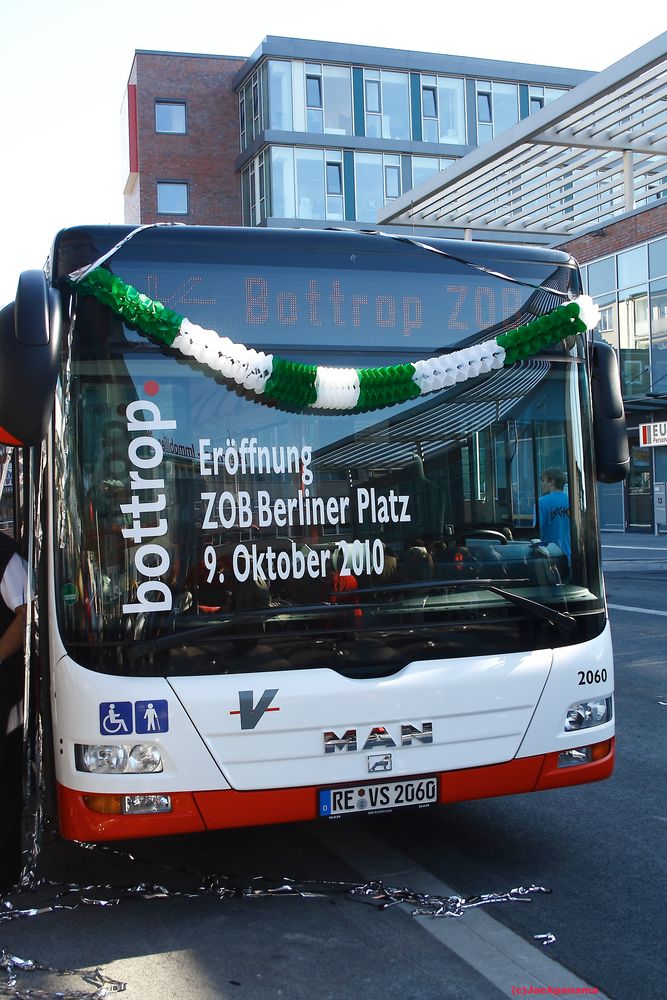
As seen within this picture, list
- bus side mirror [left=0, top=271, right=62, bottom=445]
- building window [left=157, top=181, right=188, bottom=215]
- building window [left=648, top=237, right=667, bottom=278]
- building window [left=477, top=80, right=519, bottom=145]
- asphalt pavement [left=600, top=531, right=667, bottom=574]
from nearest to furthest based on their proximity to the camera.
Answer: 1. bus side mirror [left=0, top=271, right=62, bottom=445]
2. asphalt pavement [left=600, top=531, right=667, bottom=574]
3. building window [left=648, top=237, right=667, bottom=278]
4. building window [left=477, top=80, right=519, bottom=145]
5. building window [left=157, top=181, right=188, bottom=215]

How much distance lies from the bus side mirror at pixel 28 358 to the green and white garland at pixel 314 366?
0.42 metres

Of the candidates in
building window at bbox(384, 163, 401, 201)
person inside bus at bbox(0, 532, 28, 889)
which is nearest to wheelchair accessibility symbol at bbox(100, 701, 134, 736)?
person inside bus at bbox(0, 532, 28, 889)

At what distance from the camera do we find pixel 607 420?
4.92 metres

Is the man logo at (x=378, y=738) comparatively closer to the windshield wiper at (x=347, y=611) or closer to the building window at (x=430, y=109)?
the windshield wiper at (x=347, y=611)

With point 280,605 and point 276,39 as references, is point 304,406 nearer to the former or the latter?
point 280,605

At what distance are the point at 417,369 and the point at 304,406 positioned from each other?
541mm

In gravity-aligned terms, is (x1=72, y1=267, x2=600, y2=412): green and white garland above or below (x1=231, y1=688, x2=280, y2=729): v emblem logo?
above

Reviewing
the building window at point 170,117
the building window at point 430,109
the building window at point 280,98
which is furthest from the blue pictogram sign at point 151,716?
the building window at point 170,117

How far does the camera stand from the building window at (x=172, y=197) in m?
44.6

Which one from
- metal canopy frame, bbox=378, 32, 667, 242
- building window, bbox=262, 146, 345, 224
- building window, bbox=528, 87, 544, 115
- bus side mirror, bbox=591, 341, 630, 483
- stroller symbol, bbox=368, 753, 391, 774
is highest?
building window, bbox=528, 87, 544, 115

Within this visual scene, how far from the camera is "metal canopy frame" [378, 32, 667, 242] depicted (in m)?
21.1

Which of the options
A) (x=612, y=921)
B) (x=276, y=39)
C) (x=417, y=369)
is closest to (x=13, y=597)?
(x=417, y=369)

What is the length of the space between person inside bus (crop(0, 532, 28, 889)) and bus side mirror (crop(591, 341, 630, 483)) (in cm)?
268

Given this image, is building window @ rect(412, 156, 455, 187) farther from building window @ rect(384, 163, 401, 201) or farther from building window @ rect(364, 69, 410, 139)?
building window @ rect(364, 69, 410, 139)
